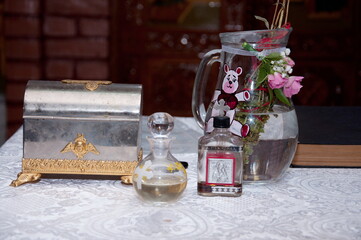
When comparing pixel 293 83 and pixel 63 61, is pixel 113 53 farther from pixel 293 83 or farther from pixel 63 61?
pixel 293 83

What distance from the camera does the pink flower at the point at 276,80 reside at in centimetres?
86

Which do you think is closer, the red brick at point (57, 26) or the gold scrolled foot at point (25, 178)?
the gold scrolled foot at point (25, 178)

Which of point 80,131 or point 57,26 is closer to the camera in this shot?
point 80,131

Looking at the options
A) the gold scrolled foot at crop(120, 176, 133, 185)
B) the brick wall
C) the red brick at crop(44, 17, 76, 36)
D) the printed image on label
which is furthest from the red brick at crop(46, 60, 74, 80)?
the printed image on label

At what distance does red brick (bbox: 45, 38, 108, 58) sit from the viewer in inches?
111

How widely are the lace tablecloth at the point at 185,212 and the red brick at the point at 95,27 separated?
1.91m

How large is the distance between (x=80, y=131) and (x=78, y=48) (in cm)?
199

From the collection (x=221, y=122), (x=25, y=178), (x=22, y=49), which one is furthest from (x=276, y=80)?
(x=22, y=49)

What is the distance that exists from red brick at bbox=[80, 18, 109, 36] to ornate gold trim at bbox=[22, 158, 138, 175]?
1.98 m

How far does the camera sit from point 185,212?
29.9 inches

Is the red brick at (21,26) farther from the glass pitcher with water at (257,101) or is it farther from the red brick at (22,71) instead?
the glass pitcher with water at (257,101)

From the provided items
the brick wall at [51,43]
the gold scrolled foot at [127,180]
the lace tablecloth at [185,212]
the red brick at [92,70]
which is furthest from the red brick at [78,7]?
the gold scrolled foot at [127,180]

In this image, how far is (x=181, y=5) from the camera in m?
3.20

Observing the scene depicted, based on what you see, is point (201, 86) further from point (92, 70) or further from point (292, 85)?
point (92, 70)
